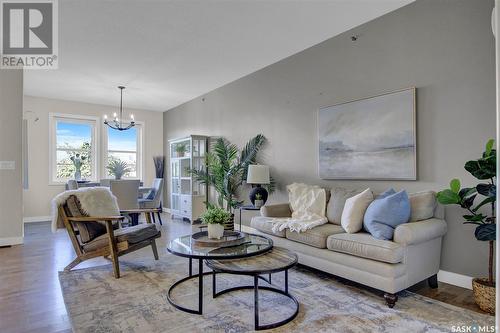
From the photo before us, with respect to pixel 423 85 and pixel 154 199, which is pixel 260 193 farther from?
pixel 154 199

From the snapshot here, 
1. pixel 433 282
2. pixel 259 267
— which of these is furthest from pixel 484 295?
pixel 259 267

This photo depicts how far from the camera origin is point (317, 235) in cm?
287

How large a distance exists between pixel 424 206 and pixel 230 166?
3.32m

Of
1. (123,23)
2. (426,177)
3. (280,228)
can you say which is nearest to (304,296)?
(280,228)

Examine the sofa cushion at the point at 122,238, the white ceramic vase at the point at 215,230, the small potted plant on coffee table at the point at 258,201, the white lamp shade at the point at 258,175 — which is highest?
the white lamp shade at the point at 258,175

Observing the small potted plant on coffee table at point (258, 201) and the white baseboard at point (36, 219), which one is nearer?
the small potted plant on coffee table at point (258, 201)

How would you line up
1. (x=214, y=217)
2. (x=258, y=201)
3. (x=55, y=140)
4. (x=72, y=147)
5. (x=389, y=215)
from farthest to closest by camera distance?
(x=72, y=147), (x=55, y=140), (x=258, y=201), (x=214, y=217), (x=389, y=215)

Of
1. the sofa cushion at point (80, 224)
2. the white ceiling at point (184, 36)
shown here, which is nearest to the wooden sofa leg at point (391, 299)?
the white ceiling at point (184, 36)

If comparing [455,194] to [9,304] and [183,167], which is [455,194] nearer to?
[9,304]

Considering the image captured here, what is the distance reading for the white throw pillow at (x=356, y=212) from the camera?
284 cm

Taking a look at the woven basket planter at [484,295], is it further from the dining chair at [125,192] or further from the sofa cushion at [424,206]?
the dining chair at [125,192]

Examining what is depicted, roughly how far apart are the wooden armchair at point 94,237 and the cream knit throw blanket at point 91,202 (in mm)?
49

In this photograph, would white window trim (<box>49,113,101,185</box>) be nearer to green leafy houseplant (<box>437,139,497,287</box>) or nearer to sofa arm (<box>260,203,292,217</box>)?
sofa arm (<box>260,203,292,217</box>)

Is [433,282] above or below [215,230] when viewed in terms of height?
below
